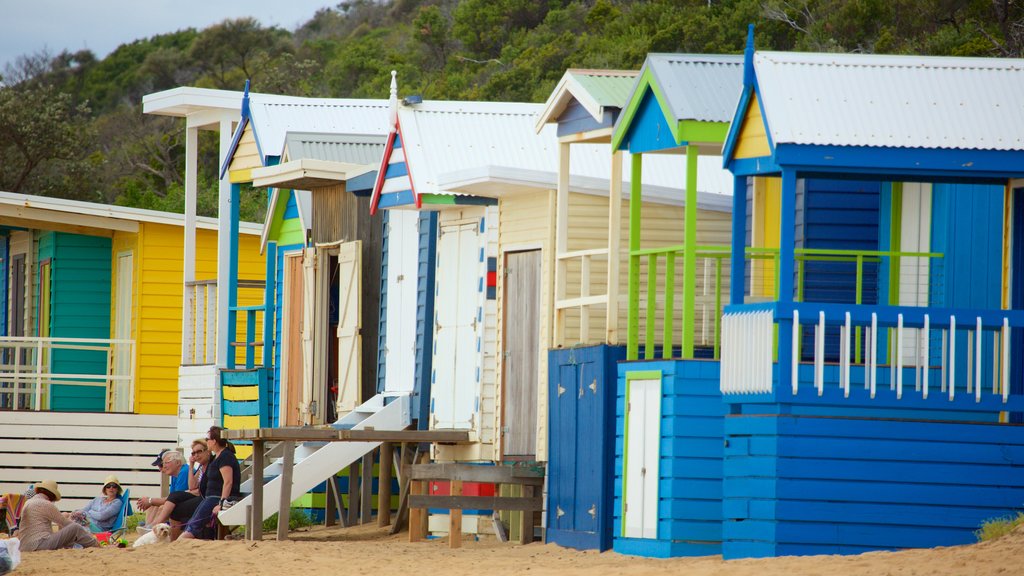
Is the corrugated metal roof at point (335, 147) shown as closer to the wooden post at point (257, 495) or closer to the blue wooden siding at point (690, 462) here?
the wooden post at point (257, 495)

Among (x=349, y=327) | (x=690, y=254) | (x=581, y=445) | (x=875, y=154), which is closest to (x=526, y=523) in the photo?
(x=581, y=445)

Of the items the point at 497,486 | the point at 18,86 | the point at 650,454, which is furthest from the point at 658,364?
the point at 18,86

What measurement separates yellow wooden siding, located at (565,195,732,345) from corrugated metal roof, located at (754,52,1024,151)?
3.11 metres

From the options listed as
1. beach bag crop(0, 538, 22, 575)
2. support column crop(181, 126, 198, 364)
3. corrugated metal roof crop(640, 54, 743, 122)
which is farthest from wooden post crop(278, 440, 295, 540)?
support column crop(181, 126, 198, 364)

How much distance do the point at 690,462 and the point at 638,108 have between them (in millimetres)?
3163

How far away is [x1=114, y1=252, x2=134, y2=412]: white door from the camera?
25.8 metres

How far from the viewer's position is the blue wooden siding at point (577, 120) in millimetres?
15242

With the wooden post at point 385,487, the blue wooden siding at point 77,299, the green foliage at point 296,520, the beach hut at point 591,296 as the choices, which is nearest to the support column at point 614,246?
the beach hut at point 591,296

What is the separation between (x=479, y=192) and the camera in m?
16.9

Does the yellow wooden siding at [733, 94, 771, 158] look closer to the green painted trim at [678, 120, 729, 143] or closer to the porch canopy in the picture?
the porch canopy

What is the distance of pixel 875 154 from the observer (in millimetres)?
12250

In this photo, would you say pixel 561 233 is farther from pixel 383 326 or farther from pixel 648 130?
pixel 383 326

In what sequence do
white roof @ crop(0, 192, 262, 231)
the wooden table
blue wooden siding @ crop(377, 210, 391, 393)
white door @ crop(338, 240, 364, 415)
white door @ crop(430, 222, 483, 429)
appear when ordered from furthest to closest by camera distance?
white roof @ crop(0, 192, 262, 231) < white door @ crop(338, 240, 364, 415) < blue wooden siding @ crop(377, 210, 391, 393) < white door @ crop(430, 222, 483, 429) < the wooden table

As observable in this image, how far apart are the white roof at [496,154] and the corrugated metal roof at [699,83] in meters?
2.03
